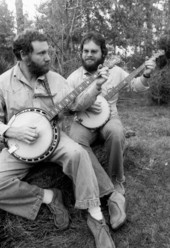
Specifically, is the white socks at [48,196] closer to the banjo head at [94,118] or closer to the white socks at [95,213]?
the white socks at [95,213]

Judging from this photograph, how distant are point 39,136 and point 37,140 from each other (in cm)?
4

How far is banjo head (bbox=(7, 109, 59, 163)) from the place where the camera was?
240 centimetres

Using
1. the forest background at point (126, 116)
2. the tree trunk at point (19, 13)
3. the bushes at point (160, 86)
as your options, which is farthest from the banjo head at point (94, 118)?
the tree trunk at point (19, 13)

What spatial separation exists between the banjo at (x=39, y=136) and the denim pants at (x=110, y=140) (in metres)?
0.41

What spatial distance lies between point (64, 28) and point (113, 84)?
4.77m

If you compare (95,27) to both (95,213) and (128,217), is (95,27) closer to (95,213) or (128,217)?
(128,217)

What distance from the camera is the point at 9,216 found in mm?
2529

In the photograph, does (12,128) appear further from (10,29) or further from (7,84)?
(10,29)

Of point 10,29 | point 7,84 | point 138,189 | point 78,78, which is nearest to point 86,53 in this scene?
point 78,78

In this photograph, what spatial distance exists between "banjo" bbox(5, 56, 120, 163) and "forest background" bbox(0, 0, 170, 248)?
403 millimetres

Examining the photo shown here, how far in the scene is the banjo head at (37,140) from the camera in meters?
2.40

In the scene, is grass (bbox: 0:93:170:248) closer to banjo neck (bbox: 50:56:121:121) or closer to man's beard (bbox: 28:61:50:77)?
banjo neck (bbox: 50:56:121:121)

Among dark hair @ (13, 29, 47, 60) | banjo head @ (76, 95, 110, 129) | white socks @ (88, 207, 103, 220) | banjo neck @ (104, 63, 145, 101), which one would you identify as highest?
dark hair @ (13, 29, 47, 60)

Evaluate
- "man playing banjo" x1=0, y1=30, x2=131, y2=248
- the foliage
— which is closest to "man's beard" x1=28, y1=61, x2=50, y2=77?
"man playing banjo" x1=0, y1=30, x2=131, y2=248
